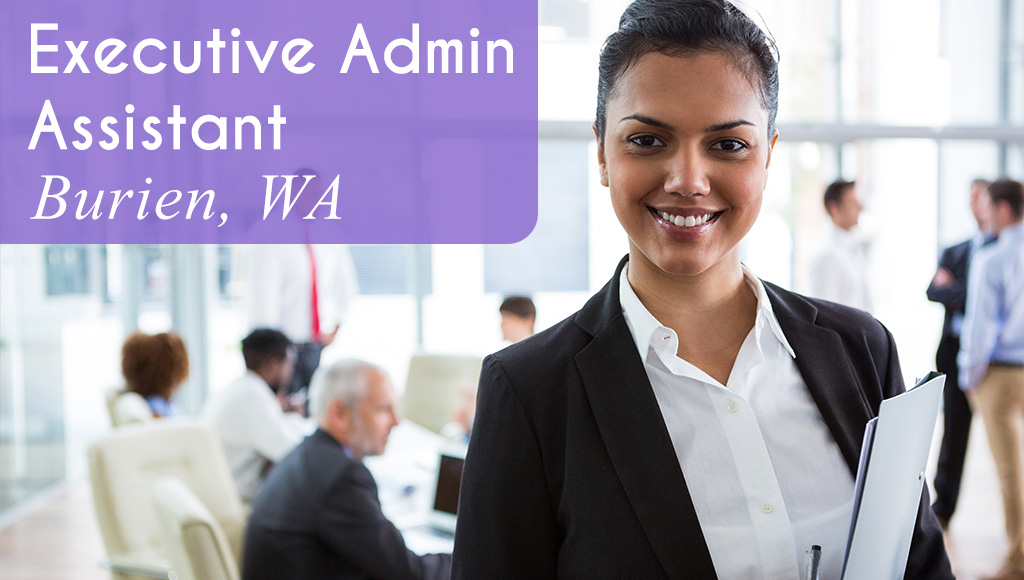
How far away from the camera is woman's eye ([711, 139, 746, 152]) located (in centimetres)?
88

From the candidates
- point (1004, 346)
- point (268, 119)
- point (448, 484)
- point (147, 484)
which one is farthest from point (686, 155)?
point (268, 119)

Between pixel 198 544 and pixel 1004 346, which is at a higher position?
pixel 1004 346

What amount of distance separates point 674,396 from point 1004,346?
3796 mm

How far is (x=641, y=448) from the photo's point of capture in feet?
2.95

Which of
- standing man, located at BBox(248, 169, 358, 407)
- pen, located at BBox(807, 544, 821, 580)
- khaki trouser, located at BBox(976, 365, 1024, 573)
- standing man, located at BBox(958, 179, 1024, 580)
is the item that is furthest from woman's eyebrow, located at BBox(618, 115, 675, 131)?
standing man, located at BBox(248, 169, 358, 407)

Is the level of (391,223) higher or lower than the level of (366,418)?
higher

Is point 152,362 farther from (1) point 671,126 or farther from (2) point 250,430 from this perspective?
(1) point 671,126

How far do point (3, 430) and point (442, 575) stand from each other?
4.06m

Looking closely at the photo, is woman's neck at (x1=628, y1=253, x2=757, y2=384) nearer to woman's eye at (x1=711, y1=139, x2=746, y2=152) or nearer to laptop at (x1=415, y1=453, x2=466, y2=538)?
woman's eye at (x1=711, y1=139, x2=746, y2=152)

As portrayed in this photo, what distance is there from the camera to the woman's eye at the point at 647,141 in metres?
0.88

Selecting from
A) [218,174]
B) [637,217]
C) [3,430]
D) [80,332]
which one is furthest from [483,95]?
[637,217]

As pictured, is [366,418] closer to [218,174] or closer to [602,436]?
[602,436]

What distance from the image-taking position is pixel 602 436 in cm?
90

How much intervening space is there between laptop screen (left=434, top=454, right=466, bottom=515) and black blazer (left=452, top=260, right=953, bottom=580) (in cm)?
191
